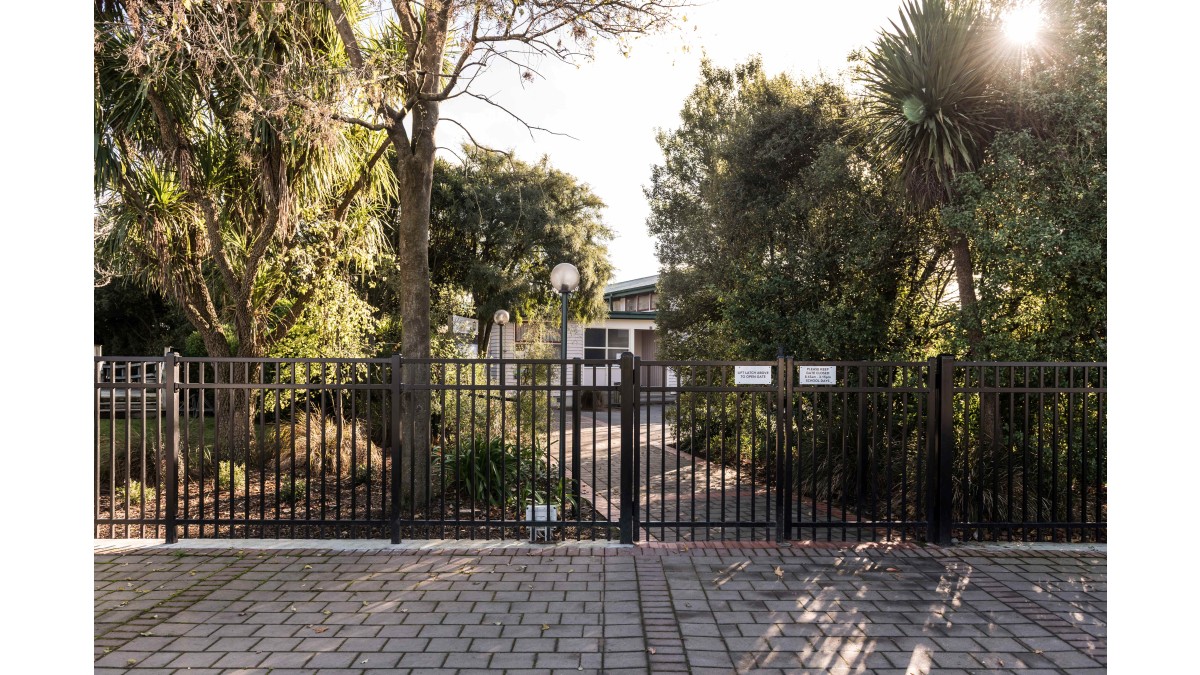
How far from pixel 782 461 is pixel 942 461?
1193mm

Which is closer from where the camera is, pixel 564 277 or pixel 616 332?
pixel 564 277

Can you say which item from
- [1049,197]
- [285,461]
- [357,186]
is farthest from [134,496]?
[1049,197]

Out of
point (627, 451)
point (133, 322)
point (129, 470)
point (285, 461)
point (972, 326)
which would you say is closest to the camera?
point (627, 451)

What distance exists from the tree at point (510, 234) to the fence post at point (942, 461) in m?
14.6

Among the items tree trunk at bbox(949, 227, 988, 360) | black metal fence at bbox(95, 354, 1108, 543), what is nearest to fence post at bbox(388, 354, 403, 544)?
black metal fence at bbox(95, 354, 1108, 543)

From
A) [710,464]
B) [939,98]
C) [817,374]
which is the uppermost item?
[939,98]

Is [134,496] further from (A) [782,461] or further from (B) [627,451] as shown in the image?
(A) [782,461]

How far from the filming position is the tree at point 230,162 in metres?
6.72

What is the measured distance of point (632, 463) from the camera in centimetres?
566

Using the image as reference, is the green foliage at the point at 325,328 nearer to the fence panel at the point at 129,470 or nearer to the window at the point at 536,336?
the fence panel at the point at 129,470

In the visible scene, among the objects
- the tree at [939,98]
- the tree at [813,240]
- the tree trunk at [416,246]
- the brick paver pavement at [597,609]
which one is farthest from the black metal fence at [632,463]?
the tree at [939,98]

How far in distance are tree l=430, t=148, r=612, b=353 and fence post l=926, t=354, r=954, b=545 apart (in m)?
14.6

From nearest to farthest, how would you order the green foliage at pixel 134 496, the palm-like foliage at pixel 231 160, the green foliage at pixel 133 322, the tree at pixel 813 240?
1. the palm-like foliage at pixel 231 160
2. the green foliage at pixel 134 496
3. the tree at pixel 813 240
4. the green foliage at pixel 133 322

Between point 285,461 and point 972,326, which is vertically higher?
point 972,326
